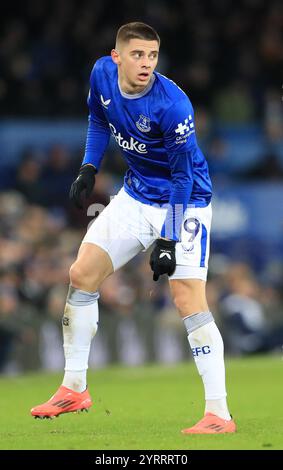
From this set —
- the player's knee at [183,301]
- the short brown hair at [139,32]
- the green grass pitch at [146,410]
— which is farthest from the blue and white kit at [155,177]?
the green grass pitch at [146,410]

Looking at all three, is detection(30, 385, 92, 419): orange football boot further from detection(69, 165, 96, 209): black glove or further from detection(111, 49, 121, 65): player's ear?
detection(111, 49, 121, 65): player's ear

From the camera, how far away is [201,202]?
8328 mm

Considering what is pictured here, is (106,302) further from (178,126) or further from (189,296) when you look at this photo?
(178,126)

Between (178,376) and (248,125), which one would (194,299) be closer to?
(178,376)

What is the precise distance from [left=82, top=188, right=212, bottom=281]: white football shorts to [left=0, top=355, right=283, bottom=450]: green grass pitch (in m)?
1.13

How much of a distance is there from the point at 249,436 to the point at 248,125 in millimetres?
13601

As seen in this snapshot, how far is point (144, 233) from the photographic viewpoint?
8.41m

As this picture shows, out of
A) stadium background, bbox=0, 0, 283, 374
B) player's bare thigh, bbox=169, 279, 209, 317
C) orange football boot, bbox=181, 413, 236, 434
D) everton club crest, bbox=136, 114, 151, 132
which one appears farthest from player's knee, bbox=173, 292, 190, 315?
stadium background, bbox=0, 0, 283, 374

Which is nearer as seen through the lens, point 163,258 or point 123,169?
point 163,258

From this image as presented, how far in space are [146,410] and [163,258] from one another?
8.44ft

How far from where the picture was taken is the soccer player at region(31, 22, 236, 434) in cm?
798

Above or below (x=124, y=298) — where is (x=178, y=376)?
below

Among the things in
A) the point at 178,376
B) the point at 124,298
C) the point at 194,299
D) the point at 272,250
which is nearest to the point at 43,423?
the point at 194,299

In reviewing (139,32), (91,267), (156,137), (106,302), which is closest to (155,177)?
(156,137)
